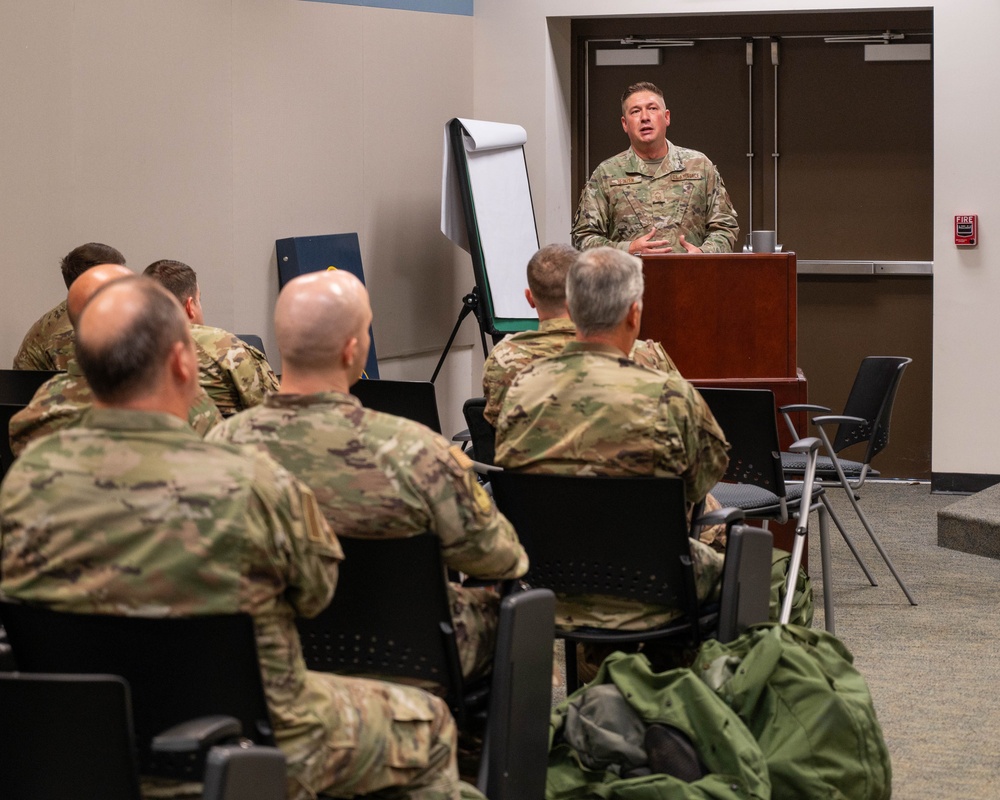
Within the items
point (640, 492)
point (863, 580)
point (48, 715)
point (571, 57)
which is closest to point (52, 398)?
point (640, 492)

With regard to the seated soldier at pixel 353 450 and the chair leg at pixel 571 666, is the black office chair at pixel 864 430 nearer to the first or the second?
the chair leg at pixel 571 666

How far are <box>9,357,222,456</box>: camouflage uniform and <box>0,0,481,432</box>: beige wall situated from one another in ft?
4.66

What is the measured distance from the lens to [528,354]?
391 centimetres

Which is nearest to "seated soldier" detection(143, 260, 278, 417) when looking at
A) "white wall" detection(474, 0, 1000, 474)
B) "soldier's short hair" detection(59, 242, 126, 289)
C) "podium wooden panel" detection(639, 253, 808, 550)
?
"soldier's short hair" detection(59, 242, 126, 289)

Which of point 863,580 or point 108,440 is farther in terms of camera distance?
point 863,580

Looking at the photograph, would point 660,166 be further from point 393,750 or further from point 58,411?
point 393,750

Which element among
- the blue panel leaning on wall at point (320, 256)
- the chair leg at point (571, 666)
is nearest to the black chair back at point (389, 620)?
the chair leg at point (571, 666)

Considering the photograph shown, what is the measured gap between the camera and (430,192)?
7504mm

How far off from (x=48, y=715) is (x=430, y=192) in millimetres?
6078

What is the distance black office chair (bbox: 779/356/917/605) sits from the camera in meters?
4.79

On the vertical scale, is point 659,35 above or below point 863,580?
above

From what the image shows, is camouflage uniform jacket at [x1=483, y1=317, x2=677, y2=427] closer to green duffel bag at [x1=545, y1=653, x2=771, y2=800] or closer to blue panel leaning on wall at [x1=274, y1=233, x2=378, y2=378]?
green duffel bag at [x1=545, y1=653, x2=771, y2=800]

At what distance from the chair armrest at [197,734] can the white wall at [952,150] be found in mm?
6129

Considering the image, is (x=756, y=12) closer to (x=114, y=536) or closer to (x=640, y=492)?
(x=640, y=492)
